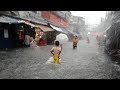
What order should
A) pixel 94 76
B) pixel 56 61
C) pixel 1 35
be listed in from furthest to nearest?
pixel 1 35 → pixel 56 61 → pixel 94 76

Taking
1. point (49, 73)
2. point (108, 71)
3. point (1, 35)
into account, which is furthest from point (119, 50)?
point (1, 35)

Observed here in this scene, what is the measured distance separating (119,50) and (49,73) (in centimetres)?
956

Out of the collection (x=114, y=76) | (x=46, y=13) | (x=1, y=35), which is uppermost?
(x=46, y=13)

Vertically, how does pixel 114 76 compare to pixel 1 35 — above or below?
below

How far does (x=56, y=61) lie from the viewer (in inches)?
513
